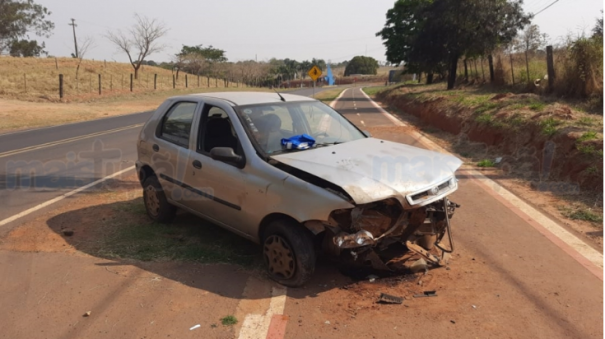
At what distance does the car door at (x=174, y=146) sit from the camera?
5.31 m

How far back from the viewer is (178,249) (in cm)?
505

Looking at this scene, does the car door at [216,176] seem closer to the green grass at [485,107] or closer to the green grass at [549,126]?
the green grass at [549,126]

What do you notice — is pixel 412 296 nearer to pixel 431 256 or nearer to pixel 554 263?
pixel 431 256

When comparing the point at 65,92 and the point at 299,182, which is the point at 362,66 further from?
the point at 299,182

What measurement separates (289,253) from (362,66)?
14485 centimetres

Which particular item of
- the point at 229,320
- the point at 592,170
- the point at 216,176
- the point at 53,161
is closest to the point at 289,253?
the point at 229,320

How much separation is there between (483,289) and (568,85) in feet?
39.6

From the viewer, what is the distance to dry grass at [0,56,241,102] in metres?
35.3

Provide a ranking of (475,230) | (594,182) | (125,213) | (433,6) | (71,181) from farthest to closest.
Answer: (433,6) → (71,181) → (594,182) → (125,213) → (475,230)

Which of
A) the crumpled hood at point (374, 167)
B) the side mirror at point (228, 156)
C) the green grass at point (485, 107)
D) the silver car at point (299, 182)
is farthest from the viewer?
the green grass at point (485, 107)

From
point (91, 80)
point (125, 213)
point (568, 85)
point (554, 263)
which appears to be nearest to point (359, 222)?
point (554, 263)

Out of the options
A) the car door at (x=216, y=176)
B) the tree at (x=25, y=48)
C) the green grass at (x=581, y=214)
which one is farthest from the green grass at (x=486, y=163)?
the tree at (x=25, y=48)

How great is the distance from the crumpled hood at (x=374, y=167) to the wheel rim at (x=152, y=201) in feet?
7.22

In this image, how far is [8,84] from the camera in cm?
3694
